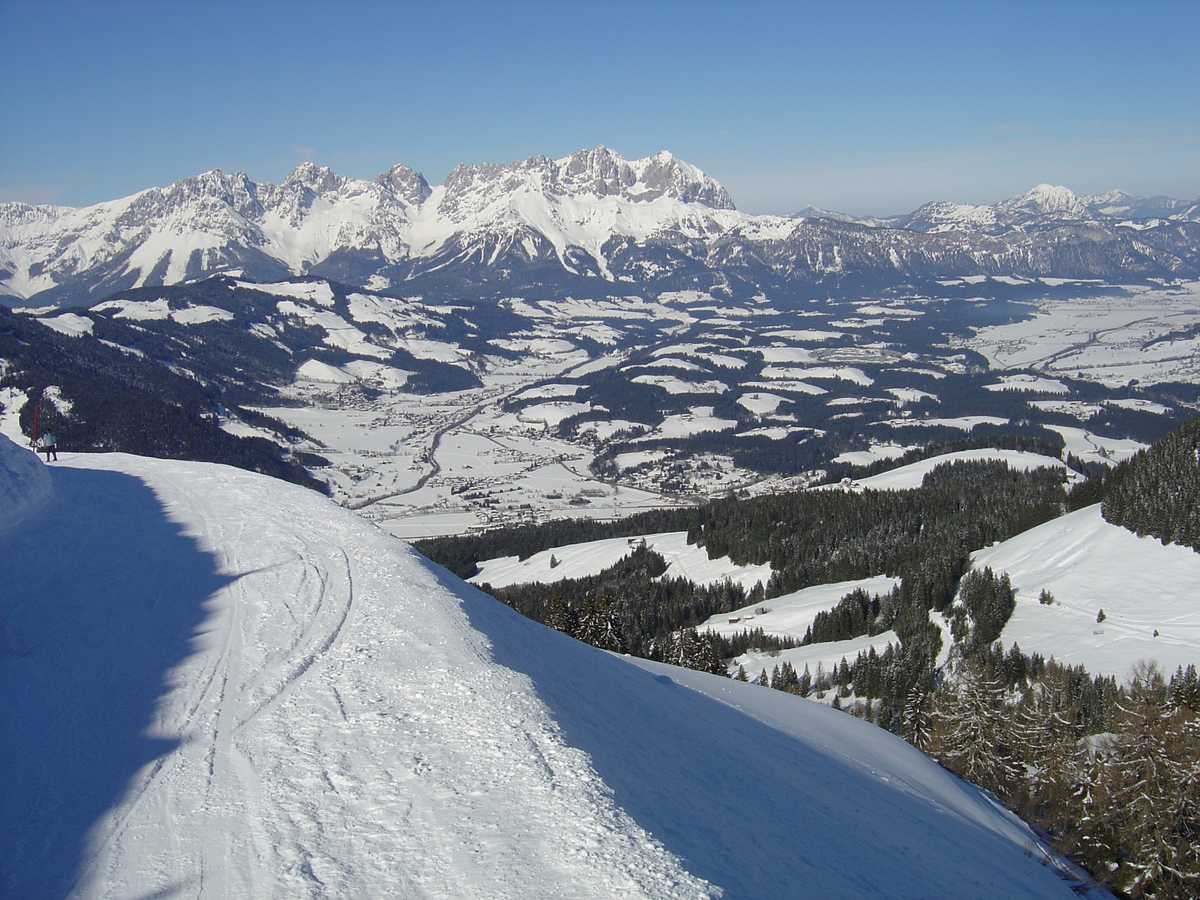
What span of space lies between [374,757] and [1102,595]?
199 ft

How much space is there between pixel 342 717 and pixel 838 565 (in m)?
71.9

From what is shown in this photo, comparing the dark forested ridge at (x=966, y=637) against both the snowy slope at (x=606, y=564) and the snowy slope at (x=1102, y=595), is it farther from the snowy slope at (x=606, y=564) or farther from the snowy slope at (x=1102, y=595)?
the snowy slope at (x=606, y=564)

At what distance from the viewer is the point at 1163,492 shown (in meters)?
65.7

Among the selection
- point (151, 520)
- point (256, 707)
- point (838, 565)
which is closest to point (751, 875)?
point (256, 707)

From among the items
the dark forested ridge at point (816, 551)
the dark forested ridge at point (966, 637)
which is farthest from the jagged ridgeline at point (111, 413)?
the dark forested ridge at point (966, 637)

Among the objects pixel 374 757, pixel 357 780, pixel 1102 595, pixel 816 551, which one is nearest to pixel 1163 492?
pixel 1102 595

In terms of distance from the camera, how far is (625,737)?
18.4 m

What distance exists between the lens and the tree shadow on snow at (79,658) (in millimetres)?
12344

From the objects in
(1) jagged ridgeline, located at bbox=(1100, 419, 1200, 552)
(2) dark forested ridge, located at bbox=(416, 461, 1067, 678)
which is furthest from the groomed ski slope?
(1) jagged ridgeline, located at bbox=(1100, 419, 1200, 552)

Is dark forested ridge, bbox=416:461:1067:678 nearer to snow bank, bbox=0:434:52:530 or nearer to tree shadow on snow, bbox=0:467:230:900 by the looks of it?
tree shadow on snow, bbox=0:467:230:900

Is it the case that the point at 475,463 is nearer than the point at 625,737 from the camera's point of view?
No

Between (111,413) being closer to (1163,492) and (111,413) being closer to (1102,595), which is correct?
(1102,595)

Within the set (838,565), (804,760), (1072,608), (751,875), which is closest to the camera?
(751,875)

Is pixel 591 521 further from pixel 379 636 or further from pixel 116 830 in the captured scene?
pixel 116 830
